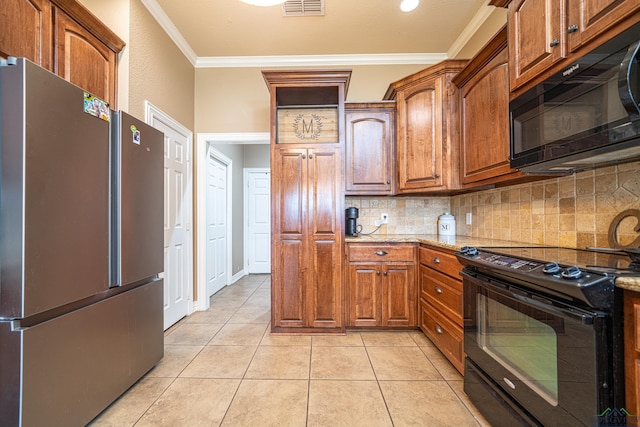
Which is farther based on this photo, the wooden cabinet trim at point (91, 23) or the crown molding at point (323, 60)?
the crown molding at point (323, 60)

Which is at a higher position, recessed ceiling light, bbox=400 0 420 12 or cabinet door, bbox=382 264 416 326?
recessed ceiling light, bbox=400 0 420 12

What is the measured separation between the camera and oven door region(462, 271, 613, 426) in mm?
923

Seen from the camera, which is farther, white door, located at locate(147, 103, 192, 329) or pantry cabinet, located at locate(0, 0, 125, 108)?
white door, located at locate(147, 103, 192, 329)

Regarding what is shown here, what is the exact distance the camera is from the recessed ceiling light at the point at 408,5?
8.09 feet

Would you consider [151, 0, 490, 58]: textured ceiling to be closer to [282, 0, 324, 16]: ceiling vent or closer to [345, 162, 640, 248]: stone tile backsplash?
[282, 0, 324, 16]: ceiling vent

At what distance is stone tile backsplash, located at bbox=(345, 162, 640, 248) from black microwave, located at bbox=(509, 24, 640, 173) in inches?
4.6

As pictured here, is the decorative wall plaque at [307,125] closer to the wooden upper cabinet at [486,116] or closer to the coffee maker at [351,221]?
the coffee maker at [351,221]

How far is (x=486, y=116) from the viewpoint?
2070 mm

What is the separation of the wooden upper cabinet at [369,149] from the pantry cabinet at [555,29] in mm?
1339

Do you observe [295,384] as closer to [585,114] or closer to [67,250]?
[67,250]

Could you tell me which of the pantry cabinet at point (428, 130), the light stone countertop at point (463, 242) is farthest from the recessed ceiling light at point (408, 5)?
the light stone countertop at point (463, 242)

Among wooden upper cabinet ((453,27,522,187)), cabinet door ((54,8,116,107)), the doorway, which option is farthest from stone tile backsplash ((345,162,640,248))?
cabinet door ((54,8,116,107))

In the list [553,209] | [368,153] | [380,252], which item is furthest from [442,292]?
[368,153]

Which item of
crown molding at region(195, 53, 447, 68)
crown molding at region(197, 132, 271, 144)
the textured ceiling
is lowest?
crown molding at region(197, 132, 271, 144)
